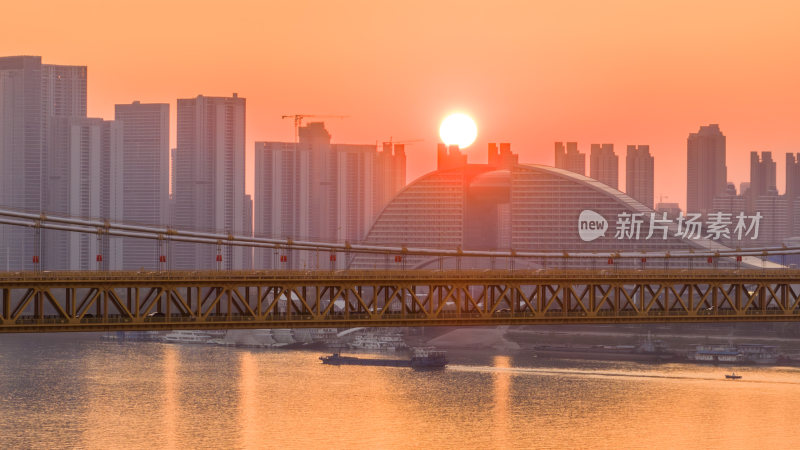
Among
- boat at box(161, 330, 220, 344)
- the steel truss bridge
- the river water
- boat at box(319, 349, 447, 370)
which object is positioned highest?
the steel truss bridge

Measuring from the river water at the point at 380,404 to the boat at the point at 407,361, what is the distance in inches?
112

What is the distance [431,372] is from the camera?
155m

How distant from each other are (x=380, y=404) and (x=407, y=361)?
42.3 metres

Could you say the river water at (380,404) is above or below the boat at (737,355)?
below

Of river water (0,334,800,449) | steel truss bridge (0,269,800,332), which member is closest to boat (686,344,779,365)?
river water (0,334,800,449)

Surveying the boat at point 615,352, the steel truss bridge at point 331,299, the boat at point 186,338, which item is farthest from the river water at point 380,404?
the boat at point 186,338

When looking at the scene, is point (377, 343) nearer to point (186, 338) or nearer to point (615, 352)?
point (186, 338)

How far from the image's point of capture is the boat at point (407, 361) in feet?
523

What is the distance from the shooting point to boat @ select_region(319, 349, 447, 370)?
523ft

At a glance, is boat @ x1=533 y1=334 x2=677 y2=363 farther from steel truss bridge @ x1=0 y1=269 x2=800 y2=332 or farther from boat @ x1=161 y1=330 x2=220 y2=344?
steel truss bridge @ x1=0 y1=269 x2=800 y2=332

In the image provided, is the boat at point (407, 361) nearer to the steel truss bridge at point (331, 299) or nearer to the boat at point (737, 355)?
the boat at point (737, 355)

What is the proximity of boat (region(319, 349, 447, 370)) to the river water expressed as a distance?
2857 mm

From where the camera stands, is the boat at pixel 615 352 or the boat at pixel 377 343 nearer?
the boat at pixel 615 352

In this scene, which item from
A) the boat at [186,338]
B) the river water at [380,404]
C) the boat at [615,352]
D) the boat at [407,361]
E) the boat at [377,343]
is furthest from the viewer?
the boat at [186,338]
